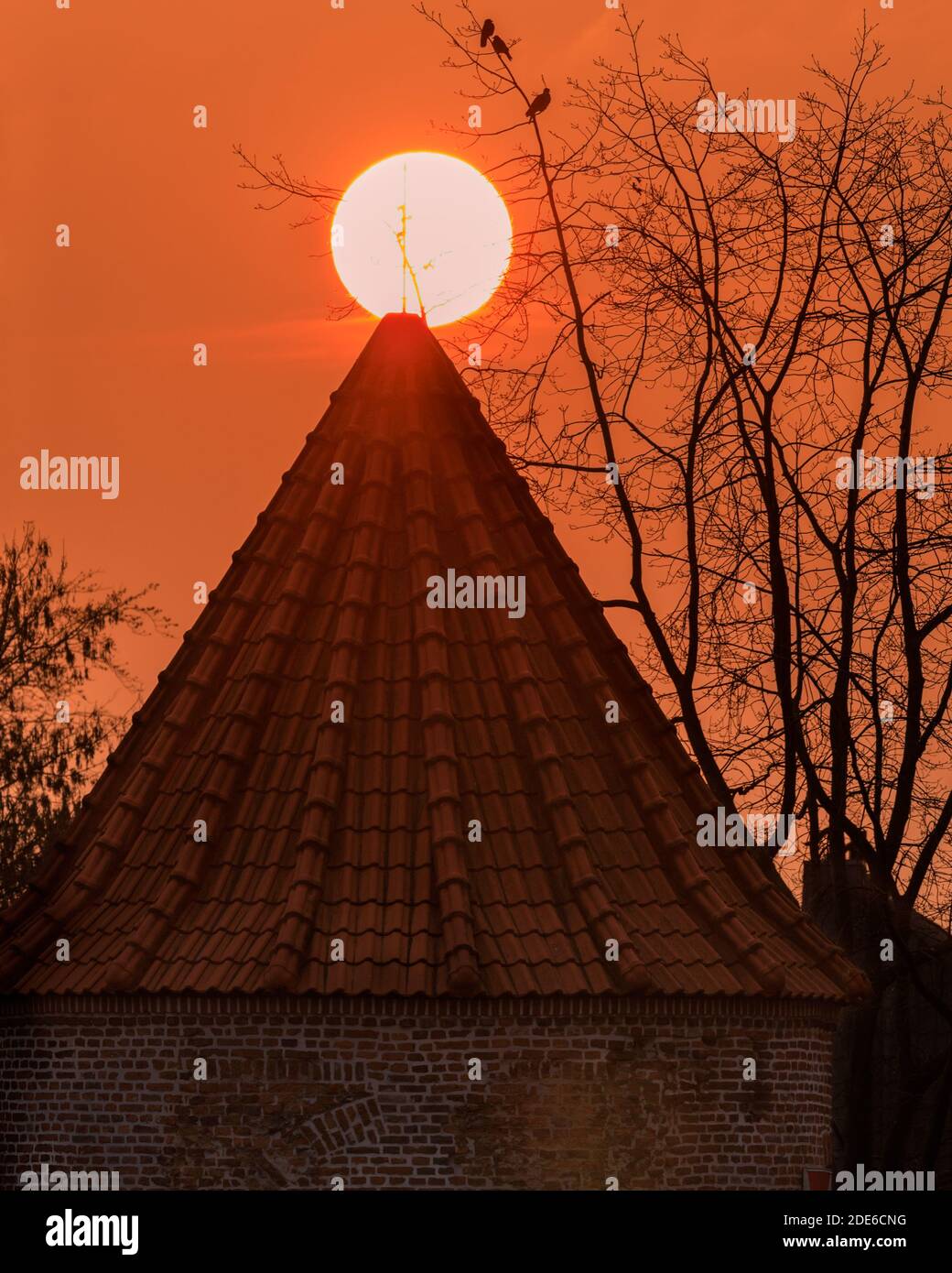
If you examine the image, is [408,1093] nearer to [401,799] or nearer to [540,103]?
[401,799]

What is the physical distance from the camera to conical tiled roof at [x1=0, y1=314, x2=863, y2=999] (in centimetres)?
1485

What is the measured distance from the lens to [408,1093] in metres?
14.6

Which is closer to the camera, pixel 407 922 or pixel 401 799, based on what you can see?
pixel 407 922

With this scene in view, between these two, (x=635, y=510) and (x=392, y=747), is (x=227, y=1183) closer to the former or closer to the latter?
(x=392, y=747)

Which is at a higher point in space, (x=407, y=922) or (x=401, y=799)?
(x=401, y=799)

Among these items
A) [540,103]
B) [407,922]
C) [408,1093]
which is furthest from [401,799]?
[540,103]

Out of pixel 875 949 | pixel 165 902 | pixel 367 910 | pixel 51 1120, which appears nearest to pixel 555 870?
pixel 367 910

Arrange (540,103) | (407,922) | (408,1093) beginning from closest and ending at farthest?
(408,1093) < (407,922) < (540,103)

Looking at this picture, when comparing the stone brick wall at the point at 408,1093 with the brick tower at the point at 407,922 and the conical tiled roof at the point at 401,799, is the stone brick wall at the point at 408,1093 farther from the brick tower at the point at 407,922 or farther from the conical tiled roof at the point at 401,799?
the conical tiled roof at the point at 401,799

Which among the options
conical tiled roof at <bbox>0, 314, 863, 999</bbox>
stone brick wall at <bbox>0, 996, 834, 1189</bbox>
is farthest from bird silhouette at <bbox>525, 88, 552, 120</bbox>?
stone brick wall at <bbox>0, 996, 834, 1189</bbox>

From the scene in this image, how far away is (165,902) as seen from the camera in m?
15.3

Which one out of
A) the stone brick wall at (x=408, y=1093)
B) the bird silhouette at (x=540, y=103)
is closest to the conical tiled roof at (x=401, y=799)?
the stone brick wall at (x=408, y=1093)

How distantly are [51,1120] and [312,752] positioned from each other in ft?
10.3

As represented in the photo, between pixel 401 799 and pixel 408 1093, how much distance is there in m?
2.07
